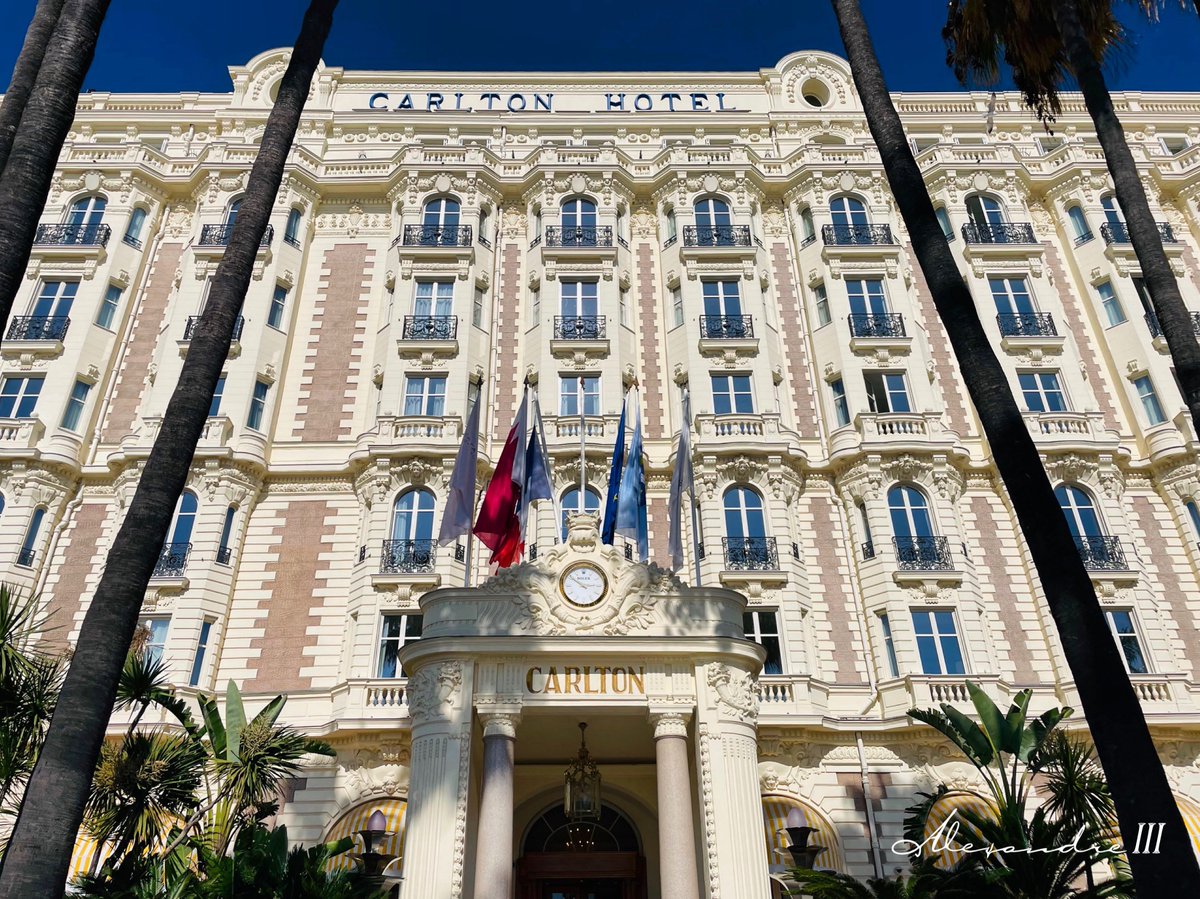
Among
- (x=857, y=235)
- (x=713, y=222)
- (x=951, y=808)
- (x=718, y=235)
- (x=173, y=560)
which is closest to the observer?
(x=951, y=808)

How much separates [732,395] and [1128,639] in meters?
12.6

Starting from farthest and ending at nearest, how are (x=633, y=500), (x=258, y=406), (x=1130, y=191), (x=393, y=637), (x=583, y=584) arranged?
1. (x=258, y=406)
2. (x=393, y=637)
3. (x=633, y=500)
4. (x=583, y=584)
5. (x=1130, y=191)

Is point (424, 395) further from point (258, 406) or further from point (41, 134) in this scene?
point (41, 134)

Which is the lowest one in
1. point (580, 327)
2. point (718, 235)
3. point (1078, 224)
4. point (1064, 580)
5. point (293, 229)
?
point (1064, 580)

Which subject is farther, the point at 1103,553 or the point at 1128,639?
the point at 1103,553

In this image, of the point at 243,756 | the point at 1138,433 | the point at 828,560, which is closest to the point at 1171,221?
the point at 1138,433

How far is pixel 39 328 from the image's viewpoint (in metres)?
28.6

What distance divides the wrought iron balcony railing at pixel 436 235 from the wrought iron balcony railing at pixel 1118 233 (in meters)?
21.7

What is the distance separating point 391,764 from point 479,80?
28.6 m

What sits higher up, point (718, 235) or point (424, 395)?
point (718, 235)

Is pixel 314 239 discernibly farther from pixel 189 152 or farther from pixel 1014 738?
pixel 1014 738

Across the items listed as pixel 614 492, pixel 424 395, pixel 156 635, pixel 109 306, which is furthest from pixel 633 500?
pixel 109 306

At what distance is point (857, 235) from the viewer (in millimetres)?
31297

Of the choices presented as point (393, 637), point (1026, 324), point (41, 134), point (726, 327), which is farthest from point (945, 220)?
point (41, 134)
